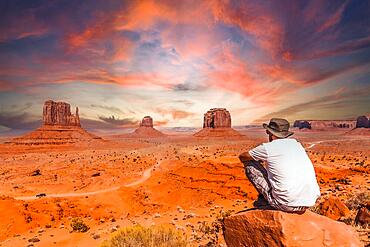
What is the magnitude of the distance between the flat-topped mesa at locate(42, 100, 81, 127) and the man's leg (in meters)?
103

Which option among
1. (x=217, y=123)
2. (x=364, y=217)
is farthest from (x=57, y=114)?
(x=364, y=217)

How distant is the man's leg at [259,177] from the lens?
14.8ft

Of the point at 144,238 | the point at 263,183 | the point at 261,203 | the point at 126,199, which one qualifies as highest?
the point at 263,183

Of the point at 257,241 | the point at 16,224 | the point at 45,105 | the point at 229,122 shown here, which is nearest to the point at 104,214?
the point at 16,224

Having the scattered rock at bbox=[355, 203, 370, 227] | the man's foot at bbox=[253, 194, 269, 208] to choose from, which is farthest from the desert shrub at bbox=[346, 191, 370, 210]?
the man's foot at bbox=[253, 194, 269, 208]

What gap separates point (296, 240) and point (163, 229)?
10.8 ft

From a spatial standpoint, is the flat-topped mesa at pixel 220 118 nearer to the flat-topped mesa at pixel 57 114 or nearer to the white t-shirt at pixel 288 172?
the flat-topped mesa at pixel 57 114

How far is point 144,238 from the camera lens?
6164 mm

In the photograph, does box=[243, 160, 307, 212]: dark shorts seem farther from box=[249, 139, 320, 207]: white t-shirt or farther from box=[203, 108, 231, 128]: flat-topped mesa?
box=[203, 108, 231, 128]: flat-topped mesa

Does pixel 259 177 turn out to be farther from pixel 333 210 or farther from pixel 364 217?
pixel 333 210

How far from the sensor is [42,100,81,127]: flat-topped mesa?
308 ft

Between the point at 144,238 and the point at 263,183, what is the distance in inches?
131

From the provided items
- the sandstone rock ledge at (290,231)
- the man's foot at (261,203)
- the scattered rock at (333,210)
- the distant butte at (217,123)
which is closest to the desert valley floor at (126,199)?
the scattered rock at (333,210)

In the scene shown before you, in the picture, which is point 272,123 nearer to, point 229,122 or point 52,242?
point 52,242
